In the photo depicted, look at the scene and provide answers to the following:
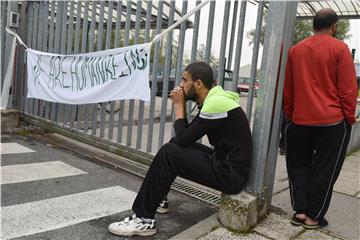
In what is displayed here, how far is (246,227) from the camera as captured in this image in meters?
3.37

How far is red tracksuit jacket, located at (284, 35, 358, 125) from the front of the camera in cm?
332

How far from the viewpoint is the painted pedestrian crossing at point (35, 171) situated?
14.5 ft

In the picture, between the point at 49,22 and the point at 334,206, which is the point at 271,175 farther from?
the point at 49,22

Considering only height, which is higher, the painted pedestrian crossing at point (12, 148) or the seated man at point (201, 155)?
the seated man at point (201, 155)

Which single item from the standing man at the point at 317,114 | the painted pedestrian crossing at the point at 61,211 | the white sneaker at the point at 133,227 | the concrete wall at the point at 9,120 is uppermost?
the standing man at the point at 317,114

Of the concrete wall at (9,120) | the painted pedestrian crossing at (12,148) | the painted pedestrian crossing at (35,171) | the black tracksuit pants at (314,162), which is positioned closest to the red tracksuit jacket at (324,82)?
the black tracksuit pants at (314,162)

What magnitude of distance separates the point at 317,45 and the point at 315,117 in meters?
0.62

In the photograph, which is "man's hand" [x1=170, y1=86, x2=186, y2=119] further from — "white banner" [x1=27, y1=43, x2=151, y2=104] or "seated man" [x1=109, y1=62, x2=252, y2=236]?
"white banner" [x1=27, y1=43, x2=151, y2=104]

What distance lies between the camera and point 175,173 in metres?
3.28

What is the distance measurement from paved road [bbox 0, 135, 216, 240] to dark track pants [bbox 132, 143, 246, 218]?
33cm

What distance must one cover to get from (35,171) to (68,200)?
1049mm

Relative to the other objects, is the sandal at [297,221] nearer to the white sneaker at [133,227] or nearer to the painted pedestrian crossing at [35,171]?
the white sneaker at [133,227]

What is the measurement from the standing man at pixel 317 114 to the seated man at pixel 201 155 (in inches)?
21.2

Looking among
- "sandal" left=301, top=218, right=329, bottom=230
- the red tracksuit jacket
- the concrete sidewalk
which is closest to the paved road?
the concrete sidewalk
